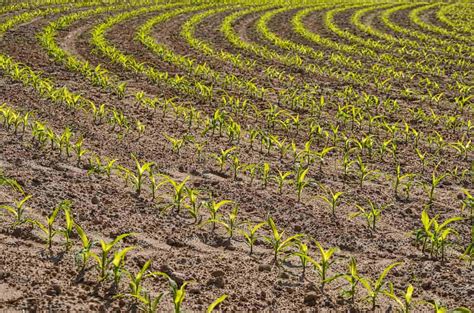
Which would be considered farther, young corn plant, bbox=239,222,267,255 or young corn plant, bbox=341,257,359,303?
young corn plant, bbox=239,222,267,255

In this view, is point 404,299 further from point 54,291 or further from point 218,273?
point 54,291

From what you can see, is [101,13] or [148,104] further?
[101,13]

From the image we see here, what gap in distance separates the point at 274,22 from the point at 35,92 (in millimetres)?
12162

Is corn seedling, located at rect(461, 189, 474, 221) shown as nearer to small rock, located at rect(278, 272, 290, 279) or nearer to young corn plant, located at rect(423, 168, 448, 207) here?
young corn plant, located at rect(423, 168, 448, 207)

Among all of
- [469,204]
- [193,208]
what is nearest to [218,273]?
[193,208]

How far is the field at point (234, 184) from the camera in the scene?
3545mm

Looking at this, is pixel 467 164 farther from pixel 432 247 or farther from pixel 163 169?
pixel 163 169

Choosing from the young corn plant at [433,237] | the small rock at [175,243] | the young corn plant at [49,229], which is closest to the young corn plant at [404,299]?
the young corn plant at [433,237]

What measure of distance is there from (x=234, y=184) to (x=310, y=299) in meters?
1.93

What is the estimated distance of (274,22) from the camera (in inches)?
746

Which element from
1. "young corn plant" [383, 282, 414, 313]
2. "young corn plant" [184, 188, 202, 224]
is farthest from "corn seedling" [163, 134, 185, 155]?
"young corn plant" [383, 282, 414, 313]

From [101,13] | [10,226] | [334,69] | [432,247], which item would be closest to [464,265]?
[432,247]

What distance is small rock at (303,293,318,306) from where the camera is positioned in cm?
349

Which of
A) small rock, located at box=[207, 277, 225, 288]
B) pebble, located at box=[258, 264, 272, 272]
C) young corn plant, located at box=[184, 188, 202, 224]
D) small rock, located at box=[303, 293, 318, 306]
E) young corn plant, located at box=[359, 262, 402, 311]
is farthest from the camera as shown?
young corn plant, located at box=[184, 188, 202, 224]
